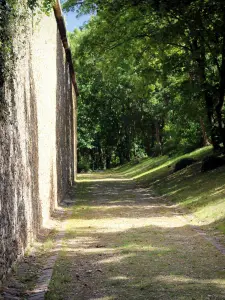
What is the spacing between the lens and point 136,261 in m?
7.35

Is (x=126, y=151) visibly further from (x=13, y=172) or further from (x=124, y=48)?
(x=13, y=172)

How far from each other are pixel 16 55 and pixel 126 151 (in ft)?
161

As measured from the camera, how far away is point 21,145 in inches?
313

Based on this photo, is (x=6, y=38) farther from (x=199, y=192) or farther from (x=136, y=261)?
(x=199, y=192)

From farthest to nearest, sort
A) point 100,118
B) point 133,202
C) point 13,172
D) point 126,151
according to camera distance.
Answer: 1. point 126,151
2. point 100,118
3. point 133,202
4. point 13,172

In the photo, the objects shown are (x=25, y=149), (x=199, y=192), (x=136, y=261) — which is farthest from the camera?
(x=199, y=192)

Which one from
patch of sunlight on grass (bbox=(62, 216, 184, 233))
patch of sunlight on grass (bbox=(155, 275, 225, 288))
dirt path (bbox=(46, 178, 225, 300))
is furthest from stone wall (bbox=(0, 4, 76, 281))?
patch of sunlight on grass (bbox=(155, 275, 225, 288))

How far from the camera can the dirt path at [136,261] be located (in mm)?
5770

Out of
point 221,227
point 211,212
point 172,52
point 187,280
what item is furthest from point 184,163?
point 187,280

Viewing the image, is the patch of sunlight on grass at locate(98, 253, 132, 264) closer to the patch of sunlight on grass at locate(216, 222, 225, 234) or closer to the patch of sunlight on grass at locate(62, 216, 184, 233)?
the patch of sunlight on grass at locate(62, 216, 184, 233)

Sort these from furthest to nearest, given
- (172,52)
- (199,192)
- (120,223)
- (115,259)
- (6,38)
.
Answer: (172,52) < (199,192) < (120,223) < (115,259) < (6,38)

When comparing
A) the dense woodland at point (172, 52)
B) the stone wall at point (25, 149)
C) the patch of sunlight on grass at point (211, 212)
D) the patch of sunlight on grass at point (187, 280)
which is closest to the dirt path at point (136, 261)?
the patch of sunlight on grass at point (187, 280)

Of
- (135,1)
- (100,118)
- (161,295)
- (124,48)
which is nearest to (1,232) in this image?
(161,295)

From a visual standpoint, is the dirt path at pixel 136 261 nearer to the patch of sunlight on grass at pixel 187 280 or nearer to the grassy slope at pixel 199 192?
the patch of sunlight on grass at pixel 187 280
